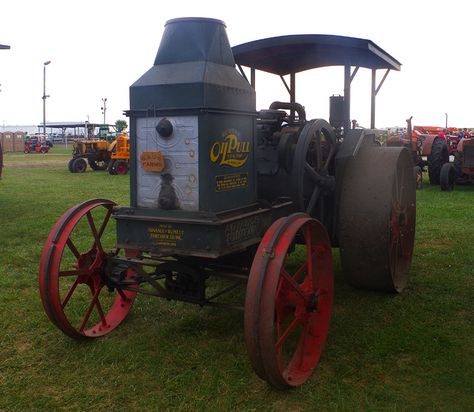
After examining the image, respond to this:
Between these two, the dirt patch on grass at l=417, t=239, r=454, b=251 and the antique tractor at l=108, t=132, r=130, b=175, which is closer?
the dirt patch on grass at l=417, t=239, r=454, b=251

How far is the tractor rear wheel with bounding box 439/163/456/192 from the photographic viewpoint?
40.6 ft

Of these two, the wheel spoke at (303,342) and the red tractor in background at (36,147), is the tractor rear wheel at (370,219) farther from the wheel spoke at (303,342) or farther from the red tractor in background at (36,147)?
the red tractor in background at (36,147)

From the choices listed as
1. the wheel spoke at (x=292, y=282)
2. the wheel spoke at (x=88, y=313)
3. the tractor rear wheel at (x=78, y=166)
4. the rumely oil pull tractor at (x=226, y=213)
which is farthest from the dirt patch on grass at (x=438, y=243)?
the tractor rear wheel at (x=78, y=166)

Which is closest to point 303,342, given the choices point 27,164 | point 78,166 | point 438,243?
point 438,243

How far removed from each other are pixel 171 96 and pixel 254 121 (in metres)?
0.63

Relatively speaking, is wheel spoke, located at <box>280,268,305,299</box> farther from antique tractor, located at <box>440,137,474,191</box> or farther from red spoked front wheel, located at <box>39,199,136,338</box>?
antique tractor, located at <box>440,137,474,191</box>

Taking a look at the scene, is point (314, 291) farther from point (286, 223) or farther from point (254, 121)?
point (254, 121)

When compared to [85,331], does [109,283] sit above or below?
above

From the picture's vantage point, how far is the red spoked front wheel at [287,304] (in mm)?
2674

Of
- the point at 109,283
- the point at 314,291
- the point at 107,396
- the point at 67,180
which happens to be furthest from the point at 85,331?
the point at 67,180

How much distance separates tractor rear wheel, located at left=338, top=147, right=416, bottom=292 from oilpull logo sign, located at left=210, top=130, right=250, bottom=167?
3.59 feet

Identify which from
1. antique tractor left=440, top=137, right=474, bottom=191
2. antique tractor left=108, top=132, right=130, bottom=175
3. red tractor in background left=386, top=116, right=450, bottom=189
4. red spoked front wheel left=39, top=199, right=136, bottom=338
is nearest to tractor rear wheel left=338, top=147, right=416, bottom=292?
red spoked front wheel left=39, top=199, right=136, bottom=338

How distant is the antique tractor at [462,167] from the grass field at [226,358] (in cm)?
801

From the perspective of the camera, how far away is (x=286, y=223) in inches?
117
